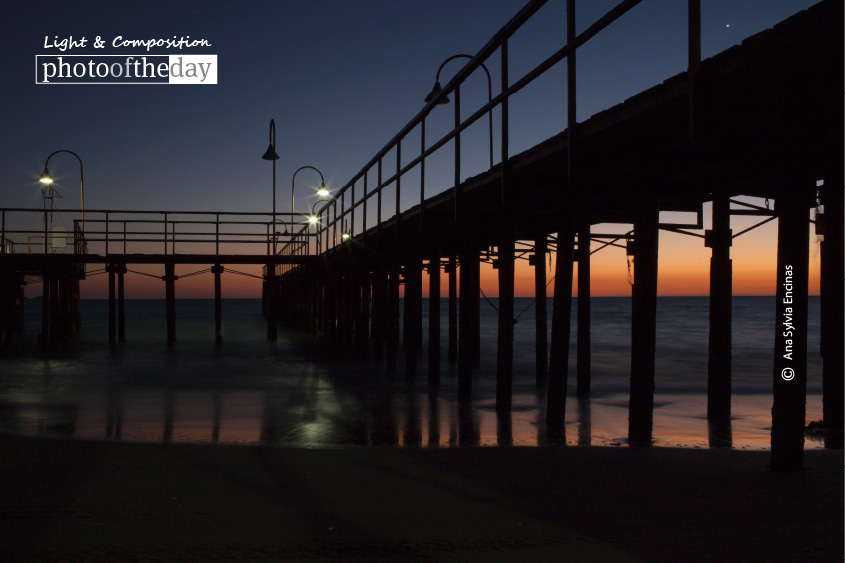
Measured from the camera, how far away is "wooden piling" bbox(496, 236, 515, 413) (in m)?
8.95

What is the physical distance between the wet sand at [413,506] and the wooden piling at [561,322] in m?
1.57

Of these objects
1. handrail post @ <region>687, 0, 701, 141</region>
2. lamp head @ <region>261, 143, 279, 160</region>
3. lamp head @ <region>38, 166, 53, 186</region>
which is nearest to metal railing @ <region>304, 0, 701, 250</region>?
handrail post @ <region>687, 0, 701, 141</region>

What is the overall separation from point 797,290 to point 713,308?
376 centimetres

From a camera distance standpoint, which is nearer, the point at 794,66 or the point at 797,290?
the point at 794,66

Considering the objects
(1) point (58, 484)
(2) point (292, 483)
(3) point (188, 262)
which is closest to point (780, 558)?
(2) point (292, 483)

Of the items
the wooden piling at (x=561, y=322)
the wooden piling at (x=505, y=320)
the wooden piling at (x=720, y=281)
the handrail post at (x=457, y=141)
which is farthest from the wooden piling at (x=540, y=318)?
the wooden piling at (x=561, y=322)

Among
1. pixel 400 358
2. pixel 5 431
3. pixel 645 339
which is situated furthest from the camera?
pixel 400 358

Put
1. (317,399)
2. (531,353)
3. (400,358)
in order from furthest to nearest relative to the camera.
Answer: (531,353) → (400,358) → (317,399)

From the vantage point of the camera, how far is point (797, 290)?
4.79m

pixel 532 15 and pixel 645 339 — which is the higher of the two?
pixel 532 15

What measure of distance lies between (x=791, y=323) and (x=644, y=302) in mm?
1450

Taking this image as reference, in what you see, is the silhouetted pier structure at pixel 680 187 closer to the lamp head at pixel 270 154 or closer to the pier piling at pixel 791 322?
the pier piling at pixel 791 322

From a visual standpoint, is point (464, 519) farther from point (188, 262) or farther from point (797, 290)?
point (188, 262)

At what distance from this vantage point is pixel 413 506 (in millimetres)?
4320
